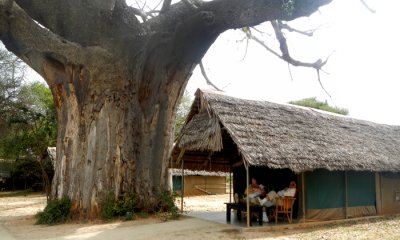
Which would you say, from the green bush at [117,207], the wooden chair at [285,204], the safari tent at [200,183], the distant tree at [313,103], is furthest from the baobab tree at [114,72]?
the distant tree at [313,103]

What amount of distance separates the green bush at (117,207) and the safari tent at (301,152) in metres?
2.05

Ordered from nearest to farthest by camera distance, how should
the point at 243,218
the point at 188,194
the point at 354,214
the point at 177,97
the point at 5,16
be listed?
the point at 5,16, the point at 243,218, the point at 354,214, the point at 177,97, the point at 188,194

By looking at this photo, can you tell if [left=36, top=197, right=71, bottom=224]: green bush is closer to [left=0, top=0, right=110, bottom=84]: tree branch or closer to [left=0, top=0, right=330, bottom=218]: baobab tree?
[left=0, top=0, right=330, bottom=218]: baobab tree

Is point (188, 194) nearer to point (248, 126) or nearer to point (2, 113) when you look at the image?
point (2, 113)

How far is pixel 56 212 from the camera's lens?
453 inches

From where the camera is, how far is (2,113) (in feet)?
82.9

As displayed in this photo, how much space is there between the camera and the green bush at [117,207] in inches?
443

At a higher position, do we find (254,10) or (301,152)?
(254,10)

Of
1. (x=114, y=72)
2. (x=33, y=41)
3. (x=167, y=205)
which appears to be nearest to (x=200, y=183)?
(x=167, y=205)

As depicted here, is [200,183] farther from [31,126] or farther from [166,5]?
[166,5]

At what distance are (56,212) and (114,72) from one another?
396cm

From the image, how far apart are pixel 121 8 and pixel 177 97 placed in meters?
3.01

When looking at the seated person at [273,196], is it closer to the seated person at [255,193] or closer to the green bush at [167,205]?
the seated person at [255,193]

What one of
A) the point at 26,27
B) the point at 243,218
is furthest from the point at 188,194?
the point at 26,27
